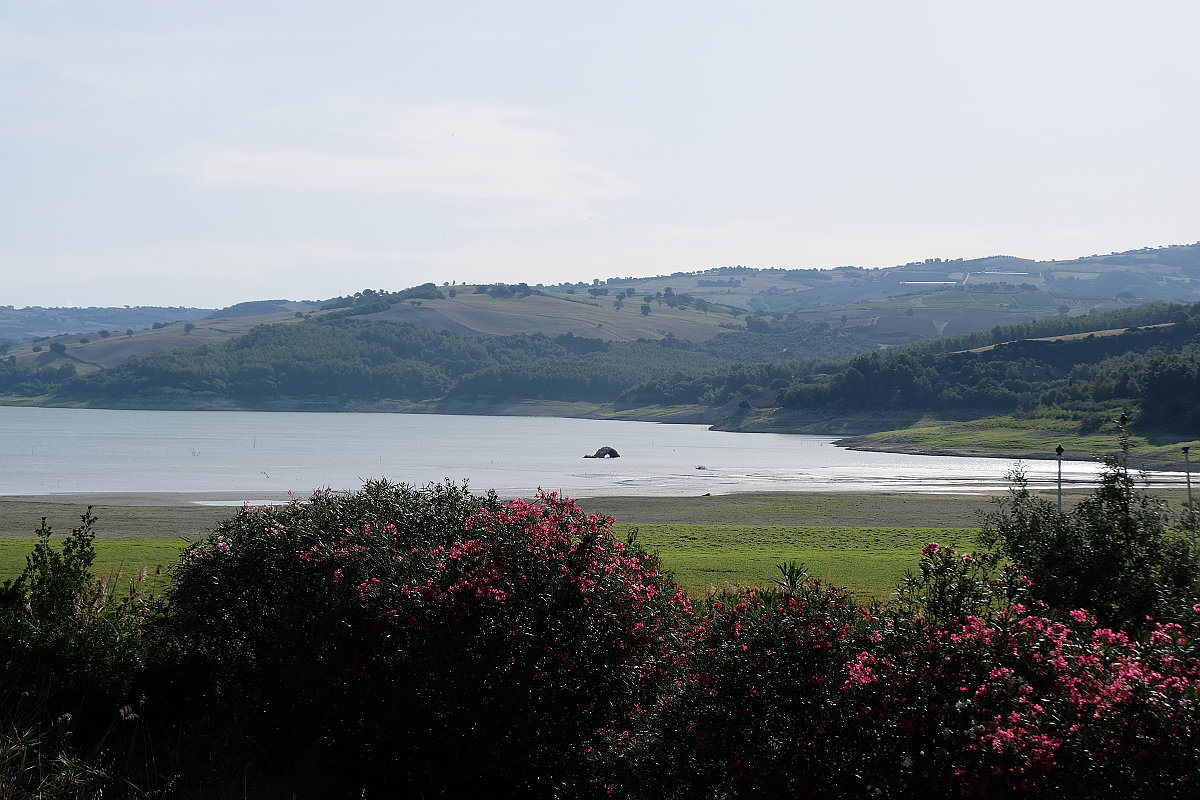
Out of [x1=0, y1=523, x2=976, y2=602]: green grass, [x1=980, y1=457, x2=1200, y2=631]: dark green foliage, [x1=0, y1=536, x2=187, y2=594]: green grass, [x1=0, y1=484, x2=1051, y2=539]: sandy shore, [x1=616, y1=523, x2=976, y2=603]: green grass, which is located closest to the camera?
[x1=980, y1=457, x2=1200, y2=631]: dark green foliage

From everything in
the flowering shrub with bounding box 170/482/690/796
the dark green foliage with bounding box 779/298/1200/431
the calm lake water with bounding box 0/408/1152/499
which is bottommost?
the calm lake water with bounding box 0/408/1152/499

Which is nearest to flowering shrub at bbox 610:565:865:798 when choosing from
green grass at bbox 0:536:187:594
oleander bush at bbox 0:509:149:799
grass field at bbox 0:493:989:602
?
oleander bush at bbox 0:509:149:799

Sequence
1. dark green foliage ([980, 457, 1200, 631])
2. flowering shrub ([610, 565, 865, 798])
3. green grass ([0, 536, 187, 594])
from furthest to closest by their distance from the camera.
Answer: green grass ([0, 536, 187, 594]) < dark green foliage ([980, 457, 1200, 631]) < flowering shrub ([610, 565, 865, 798])

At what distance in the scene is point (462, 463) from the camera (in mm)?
94562

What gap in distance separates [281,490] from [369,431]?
98604mm

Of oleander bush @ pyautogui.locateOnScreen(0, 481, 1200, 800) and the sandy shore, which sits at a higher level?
oleander bush @ pyautogui.locateOnScreen(0, 481, 1200, 800)

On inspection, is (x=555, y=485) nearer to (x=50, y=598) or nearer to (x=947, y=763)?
(x=50, y=598)

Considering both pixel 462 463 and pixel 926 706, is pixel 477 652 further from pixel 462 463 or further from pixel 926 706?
pixel 462 463

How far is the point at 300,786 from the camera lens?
11.4 m

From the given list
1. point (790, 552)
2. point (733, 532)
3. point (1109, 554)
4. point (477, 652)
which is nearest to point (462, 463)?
point (733, 532)

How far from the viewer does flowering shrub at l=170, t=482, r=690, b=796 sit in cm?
1055

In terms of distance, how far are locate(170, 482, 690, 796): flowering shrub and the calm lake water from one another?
3031 centimetres

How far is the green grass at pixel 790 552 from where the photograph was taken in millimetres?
22094

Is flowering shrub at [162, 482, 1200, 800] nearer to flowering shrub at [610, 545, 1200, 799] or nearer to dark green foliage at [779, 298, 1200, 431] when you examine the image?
flowering shrub at [610, 545, 1200, 799]
